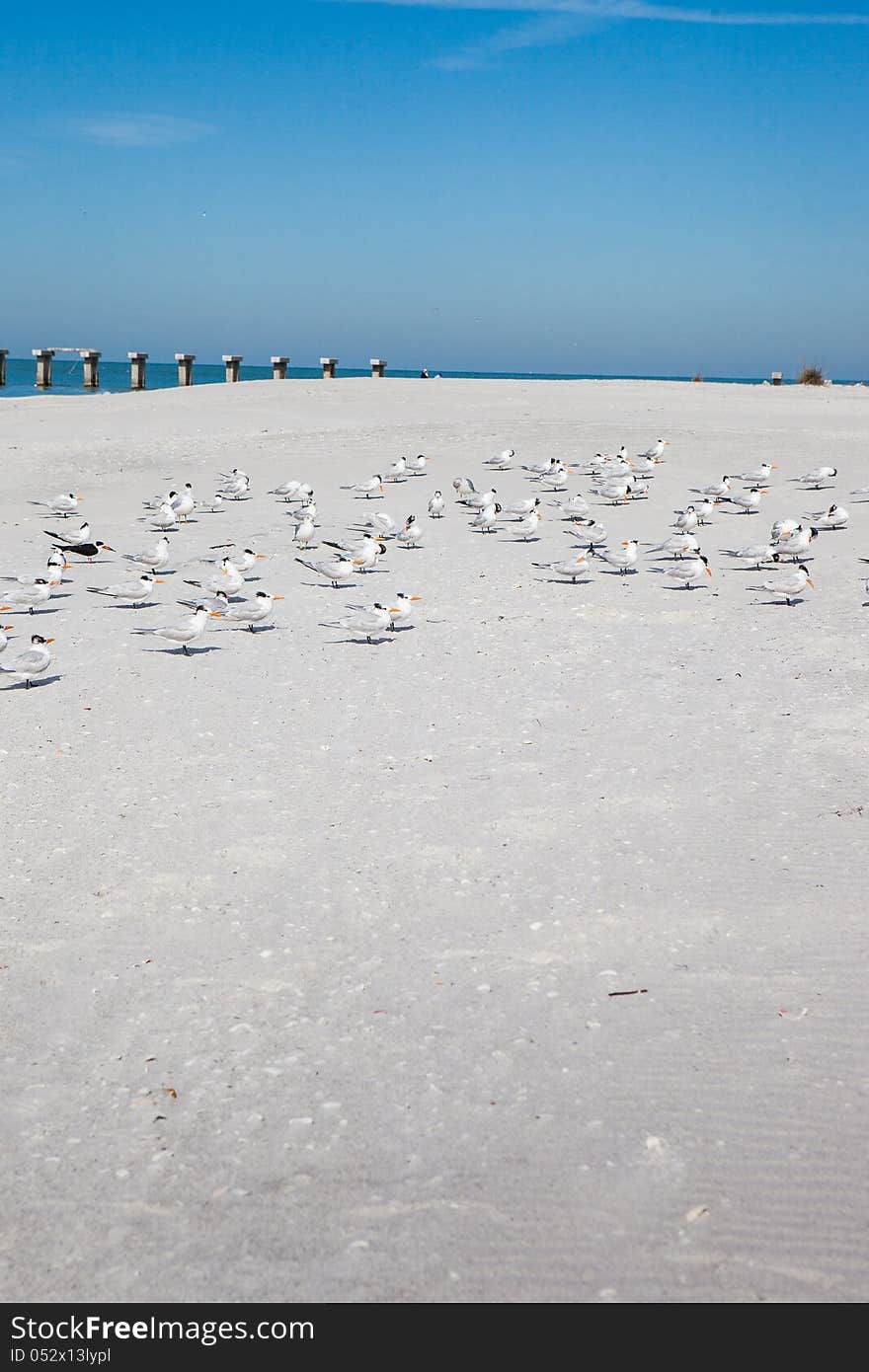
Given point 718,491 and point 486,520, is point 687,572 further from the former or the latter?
point 718,491

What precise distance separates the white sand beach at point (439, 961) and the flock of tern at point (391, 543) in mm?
327

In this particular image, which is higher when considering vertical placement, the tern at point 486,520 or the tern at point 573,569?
the tern at point 486,520

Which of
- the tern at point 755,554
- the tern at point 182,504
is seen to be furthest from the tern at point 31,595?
the tern at point 755,554

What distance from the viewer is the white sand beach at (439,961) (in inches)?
133

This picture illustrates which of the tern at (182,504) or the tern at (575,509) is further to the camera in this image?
the tern at (575,509)

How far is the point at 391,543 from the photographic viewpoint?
48.5 feet

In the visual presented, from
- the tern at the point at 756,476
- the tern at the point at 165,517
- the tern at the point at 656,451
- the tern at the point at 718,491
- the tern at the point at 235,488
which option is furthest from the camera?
the tern at the point at 656,451

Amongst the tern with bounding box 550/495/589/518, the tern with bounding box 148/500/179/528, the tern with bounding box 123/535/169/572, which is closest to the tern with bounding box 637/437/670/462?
the tern with bounding box 550/495/589/518

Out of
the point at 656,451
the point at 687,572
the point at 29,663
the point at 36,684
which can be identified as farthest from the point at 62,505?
the point at 656,451

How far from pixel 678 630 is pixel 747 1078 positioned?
22.9ft

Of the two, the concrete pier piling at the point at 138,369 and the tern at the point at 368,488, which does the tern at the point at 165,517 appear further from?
the concrete pier piling at the point at 138,369
